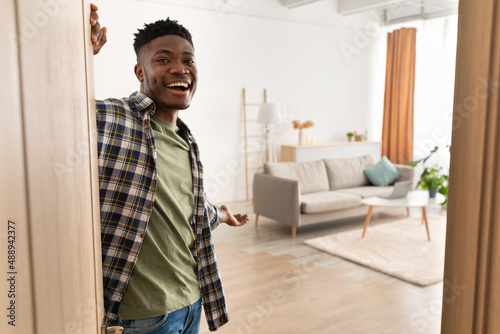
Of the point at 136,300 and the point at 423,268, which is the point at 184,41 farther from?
the point at 423,268

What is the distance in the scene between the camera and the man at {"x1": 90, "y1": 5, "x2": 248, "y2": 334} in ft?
3.70

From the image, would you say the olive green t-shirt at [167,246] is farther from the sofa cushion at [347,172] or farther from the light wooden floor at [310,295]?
the sofa cushion at [347,172]

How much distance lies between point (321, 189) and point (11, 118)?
573 centimetres

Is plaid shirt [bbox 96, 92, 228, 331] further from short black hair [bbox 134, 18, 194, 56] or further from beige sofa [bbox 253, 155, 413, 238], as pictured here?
beige sofa [bbox 253, 155, 413, 238]

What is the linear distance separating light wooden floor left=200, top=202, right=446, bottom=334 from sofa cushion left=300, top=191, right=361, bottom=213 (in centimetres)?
43

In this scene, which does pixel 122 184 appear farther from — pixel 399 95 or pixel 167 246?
pixel 399 95

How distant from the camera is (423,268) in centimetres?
405

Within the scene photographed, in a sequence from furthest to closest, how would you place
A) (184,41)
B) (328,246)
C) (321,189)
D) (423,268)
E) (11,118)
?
(321,189) → (328,246) → (423,268) → (184,41) → (11,118)

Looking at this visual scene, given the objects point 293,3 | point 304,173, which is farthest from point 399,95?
point 304,173

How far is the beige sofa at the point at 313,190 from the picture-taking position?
202 inches

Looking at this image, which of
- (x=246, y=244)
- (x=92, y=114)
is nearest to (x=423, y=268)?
(x=246, y=244)

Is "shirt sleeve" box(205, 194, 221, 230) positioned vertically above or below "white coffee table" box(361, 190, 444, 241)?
above

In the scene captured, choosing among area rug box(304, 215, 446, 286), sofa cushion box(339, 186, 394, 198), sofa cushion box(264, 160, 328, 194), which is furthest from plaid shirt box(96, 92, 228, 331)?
sofa cushion box(339, 186, 394, 198)

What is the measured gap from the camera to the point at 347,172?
631 centimetres
